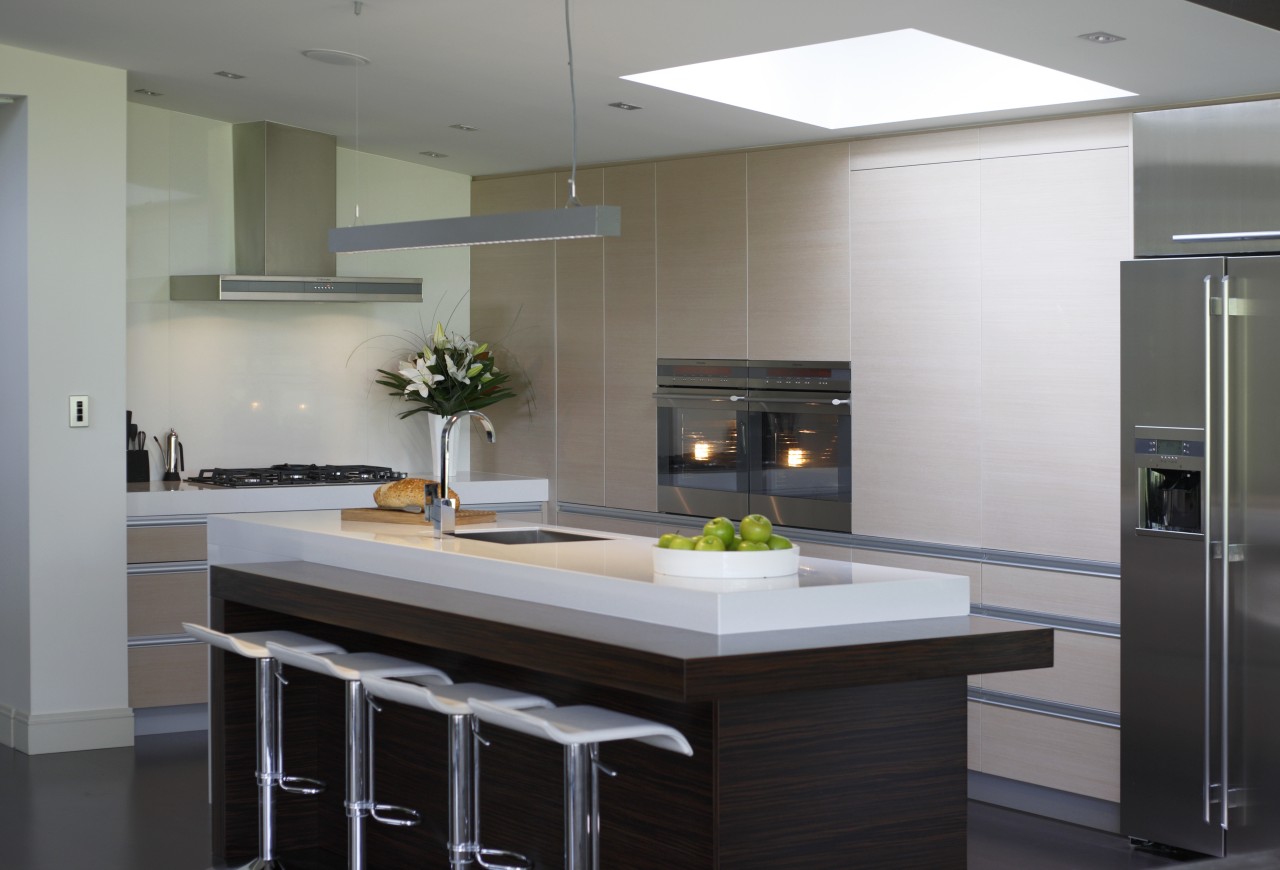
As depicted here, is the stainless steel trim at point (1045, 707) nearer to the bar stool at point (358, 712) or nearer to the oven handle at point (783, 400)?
the oven handle at point (783, 400)

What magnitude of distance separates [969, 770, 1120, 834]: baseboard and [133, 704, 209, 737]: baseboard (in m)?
3.28

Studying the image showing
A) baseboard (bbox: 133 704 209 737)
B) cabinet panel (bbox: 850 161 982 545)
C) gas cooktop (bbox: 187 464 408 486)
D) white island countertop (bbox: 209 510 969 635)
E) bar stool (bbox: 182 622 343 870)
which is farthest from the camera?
gas cooktop (bbox: 187 464 408 486)

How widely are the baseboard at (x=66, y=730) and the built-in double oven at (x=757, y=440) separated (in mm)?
2550

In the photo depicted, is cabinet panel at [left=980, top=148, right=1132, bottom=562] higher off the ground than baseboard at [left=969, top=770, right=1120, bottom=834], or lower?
higher

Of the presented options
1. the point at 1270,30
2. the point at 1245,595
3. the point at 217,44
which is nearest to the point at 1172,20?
the point at 1270,30

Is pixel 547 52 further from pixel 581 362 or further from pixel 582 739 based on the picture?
pixel 582 739

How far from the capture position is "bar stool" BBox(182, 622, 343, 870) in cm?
409

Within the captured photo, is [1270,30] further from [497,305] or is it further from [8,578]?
[8,578]

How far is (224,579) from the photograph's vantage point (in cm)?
458

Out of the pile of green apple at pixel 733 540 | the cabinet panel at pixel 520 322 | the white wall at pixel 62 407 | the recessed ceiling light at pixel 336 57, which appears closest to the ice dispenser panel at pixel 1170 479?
the pile of green apple at pixel 733 540

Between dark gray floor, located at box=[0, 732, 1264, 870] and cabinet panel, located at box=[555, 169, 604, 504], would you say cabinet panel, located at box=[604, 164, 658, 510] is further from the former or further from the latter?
dark gray floor, located at box=[0, 732, 1264, 870]

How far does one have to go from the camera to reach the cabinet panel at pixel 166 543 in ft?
19.5

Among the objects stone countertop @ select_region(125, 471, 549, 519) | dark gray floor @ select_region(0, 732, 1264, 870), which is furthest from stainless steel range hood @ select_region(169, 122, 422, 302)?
dark gray floor @ select_region(0, 732, 1264, 870)

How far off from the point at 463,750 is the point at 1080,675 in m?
2.51
